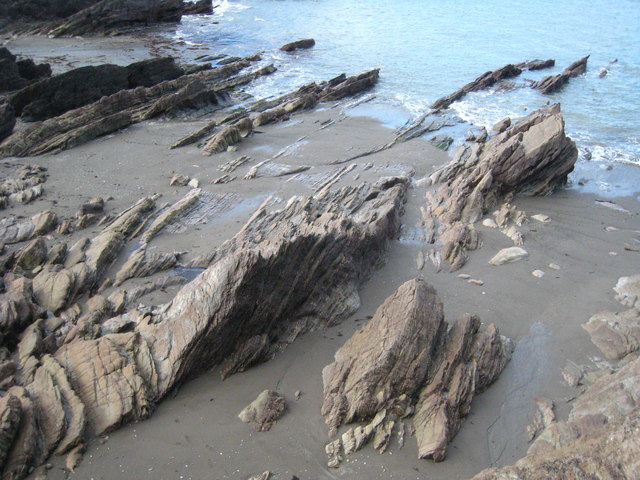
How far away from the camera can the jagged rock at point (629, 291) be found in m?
10.7

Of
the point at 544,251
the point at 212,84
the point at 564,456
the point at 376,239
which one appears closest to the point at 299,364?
the point at 376,239

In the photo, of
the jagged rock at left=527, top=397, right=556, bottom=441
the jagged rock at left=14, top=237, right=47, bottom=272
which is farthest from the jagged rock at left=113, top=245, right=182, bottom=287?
the jagged rock at left=527, top=397, right=556, bottom=441

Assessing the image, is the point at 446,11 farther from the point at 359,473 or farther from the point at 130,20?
the point at 359,473

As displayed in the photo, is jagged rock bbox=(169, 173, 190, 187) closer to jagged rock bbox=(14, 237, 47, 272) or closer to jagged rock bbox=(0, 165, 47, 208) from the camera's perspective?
jagged rock bbox=(0, 165, 47, 208)

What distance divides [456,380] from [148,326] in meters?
5.50

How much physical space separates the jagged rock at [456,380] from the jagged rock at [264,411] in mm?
2173

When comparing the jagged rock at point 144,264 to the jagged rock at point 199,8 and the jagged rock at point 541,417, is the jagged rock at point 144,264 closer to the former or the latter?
the jagged rock at point 541,417

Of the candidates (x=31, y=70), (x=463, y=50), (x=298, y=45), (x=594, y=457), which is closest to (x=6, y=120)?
(x=31, y=70)

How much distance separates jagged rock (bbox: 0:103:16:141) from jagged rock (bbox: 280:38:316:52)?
67.0ft

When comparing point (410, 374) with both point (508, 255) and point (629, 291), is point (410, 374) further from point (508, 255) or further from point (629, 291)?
point (629, 291)

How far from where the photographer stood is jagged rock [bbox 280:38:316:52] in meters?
36.2

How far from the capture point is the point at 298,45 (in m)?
36.9

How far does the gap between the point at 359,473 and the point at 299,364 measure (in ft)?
8.30

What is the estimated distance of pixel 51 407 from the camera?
7.72 meters
